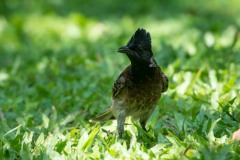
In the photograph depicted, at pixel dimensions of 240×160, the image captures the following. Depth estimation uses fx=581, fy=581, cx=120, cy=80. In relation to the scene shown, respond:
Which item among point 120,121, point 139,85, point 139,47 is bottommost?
point 120,121

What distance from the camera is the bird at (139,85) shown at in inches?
210

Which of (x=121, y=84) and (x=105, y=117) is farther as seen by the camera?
(x=105, y=117)

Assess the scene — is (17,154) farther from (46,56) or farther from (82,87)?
(46,56)

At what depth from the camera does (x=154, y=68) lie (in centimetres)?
554

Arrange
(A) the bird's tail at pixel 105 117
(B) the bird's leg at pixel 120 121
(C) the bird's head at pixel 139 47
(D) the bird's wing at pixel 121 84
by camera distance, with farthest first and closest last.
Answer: (A) the bird's tail at pixel 105 117 → (D) the bird's wing at pixel 121 84 → (B) the bird's leg at pixel 120 121 → (C) the bird's head at pixel 139 47

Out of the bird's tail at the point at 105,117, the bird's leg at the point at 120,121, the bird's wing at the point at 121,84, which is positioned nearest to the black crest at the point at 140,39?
the bird's wing at the point at 121,84

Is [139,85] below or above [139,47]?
below

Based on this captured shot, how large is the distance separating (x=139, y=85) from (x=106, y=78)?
6.10ft

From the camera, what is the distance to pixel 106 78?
24.1 ft

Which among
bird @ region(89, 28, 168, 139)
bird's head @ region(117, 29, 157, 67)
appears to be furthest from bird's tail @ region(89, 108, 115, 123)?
bird's head @ region(117, 29, 157, 67)

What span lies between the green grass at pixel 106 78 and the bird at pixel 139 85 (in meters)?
0.15

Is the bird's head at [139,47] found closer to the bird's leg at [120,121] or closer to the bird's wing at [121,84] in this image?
the bird's wing at [121,84]

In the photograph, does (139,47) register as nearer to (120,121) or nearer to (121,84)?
(121,84)

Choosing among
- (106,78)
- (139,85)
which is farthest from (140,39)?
(106,78)
